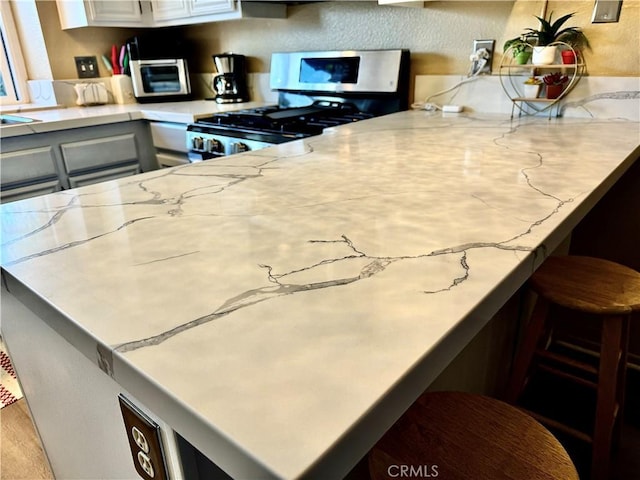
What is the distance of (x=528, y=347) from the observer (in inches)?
49.6

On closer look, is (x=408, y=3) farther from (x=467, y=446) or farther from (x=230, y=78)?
(x=467, y=446)

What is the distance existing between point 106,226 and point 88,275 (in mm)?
200

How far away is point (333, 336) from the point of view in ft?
1.54

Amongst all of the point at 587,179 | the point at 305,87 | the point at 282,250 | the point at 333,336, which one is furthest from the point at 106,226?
the point at 305,87

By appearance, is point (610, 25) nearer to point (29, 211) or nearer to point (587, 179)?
point (587, 179)

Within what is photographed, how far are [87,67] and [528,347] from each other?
301 centimetres

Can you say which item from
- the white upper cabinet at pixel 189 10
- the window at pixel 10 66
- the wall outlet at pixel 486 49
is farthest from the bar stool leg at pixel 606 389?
the window at pixel 10 66

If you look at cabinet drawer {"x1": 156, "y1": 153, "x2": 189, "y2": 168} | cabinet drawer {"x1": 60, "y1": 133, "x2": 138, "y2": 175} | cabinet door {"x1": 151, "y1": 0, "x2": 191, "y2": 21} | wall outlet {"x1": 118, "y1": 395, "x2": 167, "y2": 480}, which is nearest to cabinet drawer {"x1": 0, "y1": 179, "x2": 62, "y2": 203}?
cabinet drawer {"x1": 60, "y1": 133, "x2": 138, "y2": 175}

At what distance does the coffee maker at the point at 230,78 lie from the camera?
8.93 feet

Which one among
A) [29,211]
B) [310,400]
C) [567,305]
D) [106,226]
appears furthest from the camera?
[567,305]

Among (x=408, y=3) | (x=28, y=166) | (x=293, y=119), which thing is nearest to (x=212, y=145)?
(x=293, y=119)

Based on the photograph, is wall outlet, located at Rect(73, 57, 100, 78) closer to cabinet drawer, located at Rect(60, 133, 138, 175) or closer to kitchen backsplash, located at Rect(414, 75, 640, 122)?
cabinet drawer, located at Rect(60, 133, 138, 175)

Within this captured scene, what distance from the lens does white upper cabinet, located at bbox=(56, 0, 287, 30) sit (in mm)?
2324

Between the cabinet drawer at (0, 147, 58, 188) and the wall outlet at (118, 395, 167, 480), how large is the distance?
1940mm
